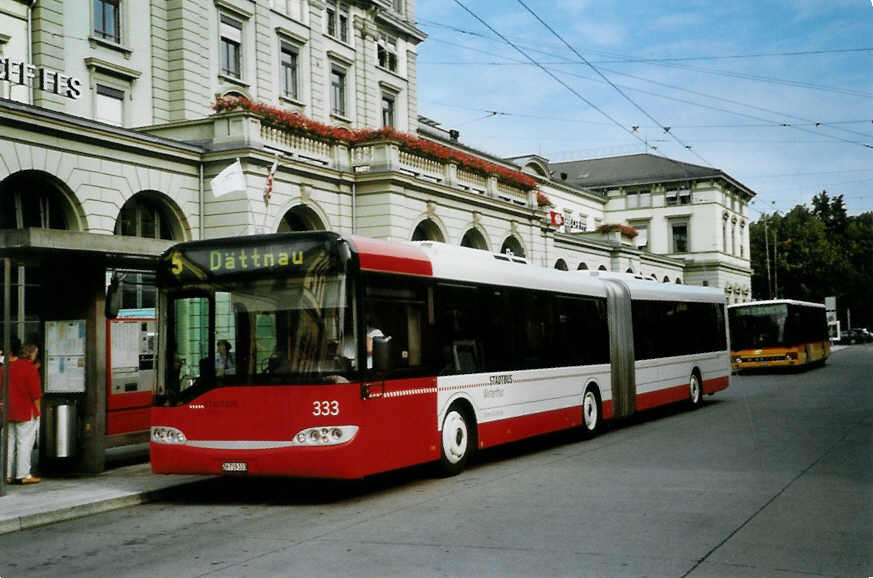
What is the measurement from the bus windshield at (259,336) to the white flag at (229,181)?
34.9 feet

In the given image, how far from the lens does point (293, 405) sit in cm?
1055

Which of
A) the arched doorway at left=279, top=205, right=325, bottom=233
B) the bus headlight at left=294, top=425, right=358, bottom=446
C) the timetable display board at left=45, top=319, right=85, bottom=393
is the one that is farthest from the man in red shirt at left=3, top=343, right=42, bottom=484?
the arched doorway at left=279, top=205, right=325, bottom=233

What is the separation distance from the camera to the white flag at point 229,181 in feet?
70.8

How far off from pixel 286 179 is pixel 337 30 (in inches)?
575

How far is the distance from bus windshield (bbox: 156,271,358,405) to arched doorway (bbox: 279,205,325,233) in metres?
16.3

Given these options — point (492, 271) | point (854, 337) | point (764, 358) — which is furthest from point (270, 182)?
point (854, 337)

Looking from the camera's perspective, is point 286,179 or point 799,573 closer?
point 799,573

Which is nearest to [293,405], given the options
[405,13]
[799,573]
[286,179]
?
[799,573]

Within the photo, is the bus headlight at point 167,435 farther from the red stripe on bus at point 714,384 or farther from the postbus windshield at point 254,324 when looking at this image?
the red stripe on bus at point 714,384

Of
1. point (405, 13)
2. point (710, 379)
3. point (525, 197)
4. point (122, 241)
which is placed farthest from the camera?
point (405, 13)

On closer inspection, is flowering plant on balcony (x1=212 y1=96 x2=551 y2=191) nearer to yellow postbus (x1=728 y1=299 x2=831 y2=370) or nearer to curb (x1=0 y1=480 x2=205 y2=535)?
yellow postbus (x1=728 y1=299 x2=831 y2=370)

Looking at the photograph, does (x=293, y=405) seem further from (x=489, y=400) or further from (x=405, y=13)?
(x=405, y=13)

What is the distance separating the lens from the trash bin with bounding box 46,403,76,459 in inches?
502

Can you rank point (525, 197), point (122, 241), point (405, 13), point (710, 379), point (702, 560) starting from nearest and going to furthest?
point (702, 560) < point (122, 241) < point (710, 379) < point (525, 197) < point (405, 13)
